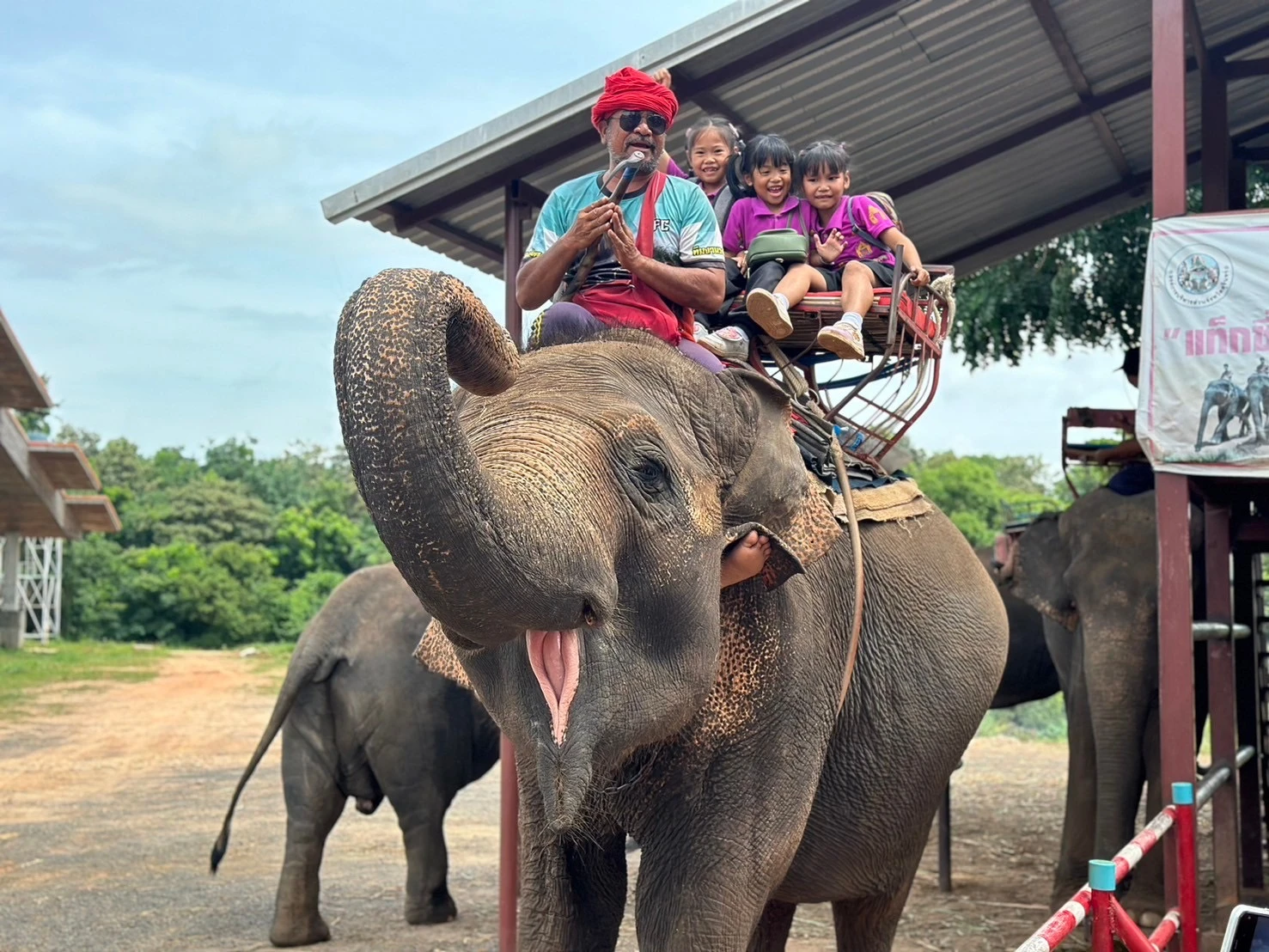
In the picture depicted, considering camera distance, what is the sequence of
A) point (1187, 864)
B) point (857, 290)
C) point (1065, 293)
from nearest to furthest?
1. point (857, 290)
2. point (1187, 864)
3. point (1065, 293)

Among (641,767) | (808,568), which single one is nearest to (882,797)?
(808,568)

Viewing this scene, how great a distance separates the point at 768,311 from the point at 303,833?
15.3 ft

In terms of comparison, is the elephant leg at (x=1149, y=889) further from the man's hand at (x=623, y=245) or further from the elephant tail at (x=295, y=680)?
the man's hand at (x=623, y=245)

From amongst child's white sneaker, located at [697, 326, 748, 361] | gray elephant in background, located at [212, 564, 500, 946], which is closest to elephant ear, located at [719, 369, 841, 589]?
child's white sneaker, located at [697, 326, 748, 361]

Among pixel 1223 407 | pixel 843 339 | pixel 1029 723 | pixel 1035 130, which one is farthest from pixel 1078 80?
pixel 1029 723

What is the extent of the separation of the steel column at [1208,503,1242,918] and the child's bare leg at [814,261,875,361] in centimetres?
241

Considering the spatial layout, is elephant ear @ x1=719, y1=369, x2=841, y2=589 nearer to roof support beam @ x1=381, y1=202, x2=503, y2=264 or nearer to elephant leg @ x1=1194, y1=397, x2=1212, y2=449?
elephant leg @ x1=1194, y1=397, x2=1212, y2=449

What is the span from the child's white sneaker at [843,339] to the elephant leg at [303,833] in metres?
4.51

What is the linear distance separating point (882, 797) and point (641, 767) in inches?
44.5

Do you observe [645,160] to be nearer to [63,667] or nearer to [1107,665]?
[1107,665]

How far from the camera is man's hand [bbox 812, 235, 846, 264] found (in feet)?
15.1

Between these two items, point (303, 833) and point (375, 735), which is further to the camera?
point (375, 735)

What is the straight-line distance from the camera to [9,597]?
26.4 m

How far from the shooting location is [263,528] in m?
37.8
